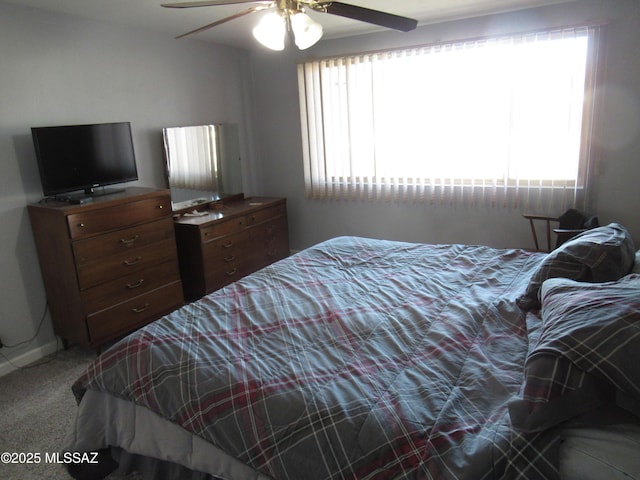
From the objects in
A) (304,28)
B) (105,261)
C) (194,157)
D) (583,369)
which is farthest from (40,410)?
(583,369)

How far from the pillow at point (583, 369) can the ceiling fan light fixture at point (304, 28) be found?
5.39ft

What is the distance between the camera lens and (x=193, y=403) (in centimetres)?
151

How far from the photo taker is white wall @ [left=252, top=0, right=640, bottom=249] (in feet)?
10.7

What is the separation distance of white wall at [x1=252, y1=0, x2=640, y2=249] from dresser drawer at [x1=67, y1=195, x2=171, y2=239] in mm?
1778

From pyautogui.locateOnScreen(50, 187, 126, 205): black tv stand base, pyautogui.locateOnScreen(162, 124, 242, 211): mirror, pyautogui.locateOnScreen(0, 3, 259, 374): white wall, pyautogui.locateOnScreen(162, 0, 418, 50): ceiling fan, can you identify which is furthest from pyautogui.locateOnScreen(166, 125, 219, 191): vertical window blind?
pyautogui.locateOnScreen(162, 0, 418, 50): ceiling fan

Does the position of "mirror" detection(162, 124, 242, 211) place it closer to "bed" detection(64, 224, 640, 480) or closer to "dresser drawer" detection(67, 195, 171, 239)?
"dresser drawer" detection(67, 195, 171, 239)

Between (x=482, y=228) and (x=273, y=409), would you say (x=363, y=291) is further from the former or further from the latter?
(x=482, y=228)

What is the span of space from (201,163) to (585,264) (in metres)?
3.28

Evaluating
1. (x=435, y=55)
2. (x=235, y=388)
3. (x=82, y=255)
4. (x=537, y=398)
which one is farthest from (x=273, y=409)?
(x=435, y=55)

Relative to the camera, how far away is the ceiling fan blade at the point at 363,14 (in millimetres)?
1953

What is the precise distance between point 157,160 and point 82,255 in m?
1.28

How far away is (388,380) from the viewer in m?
1.47

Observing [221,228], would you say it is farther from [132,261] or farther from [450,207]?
[450,207]

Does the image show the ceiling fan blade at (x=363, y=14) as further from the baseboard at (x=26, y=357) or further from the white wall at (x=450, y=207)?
the baseboard at (x=26, y=357)
